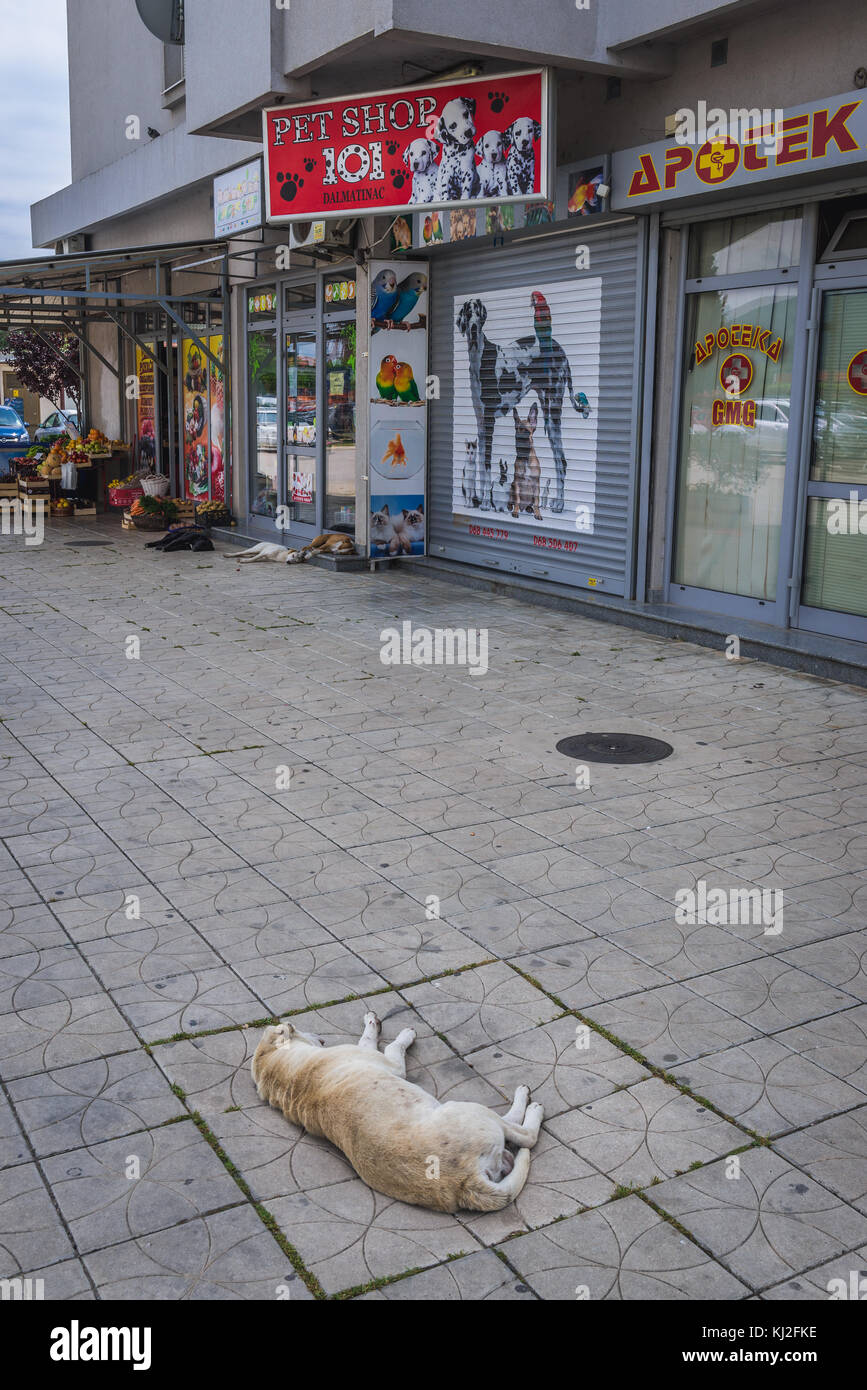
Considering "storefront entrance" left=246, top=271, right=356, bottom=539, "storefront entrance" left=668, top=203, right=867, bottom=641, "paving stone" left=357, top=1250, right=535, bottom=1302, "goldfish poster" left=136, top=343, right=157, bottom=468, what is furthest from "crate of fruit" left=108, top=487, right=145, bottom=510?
"paving stone" left=357, top=1250, right=535, bottom=1302

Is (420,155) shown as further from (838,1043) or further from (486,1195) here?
(486,1195)

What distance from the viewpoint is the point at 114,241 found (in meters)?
22.4

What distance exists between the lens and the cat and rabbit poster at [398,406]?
1348cm

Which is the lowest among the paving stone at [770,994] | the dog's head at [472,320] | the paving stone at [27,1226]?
the paving stone at [27,1226]

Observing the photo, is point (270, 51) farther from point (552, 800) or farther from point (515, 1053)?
point (515, 1053)

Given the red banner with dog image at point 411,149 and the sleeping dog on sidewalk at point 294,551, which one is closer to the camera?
the red banner with dog image at point 411,149

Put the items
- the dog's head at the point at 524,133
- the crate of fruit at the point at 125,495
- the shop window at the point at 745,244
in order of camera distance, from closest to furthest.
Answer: the shop window at the point at 745,244
the dog's head at the point at 524,133
the crate of fruit at the point at 125,495

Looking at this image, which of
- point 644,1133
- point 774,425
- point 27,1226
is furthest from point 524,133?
point 27,1226

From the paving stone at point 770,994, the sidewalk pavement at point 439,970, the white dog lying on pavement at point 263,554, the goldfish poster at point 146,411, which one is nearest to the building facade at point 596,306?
the white dog lying on pavement at point 263,554

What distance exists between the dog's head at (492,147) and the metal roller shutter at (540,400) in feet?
3.46

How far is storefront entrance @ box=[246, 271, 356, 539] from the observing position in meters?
14.5

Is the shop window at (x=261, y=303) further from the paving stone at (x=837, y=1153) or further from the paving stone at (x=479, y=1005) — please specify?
the paving stone at (x=837, y=1153)

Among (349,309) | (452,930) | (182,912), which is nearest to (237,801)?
(182,912)

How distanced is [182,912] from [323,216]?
9.10 m
